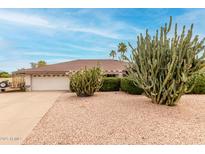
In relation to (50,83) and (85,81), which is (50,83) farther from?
(85,81)

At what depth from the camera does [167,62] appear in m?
9.68

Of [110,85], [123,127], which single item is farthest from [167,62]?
[110,85]

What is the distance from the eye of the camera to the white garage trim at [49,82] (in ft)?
77.5

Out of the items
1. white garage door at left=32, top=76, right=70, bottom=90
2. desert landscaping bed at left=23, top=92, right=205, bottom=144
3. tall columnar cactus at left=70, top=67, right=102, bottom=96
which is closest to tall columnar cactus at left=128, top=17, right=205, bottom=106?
desert landscaping bed at left=23, top=92, right=205, bottom=144

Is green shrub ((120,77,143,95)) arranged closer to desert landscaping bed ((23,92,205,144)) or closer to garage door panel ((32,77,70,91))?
desert landscaping bed ((23,92,205,144))

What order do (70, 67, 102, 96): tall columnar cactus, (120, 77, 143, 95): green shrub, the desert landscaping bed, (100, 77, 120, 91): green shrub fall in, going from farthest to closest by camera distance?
1. (100, 77, 120, 91): green shrub
2. (120, 77, 143, 95): green shrub
3. (70, 67, 102, 96): tall columnar cactus
4. the desert landscaping bed

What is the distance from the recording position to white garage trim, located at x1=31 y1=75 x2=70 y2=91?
23.6 meters

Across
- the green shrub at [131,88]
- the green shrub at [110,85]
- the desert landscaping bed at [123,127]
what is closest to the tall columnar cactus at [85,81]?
the green shrub at [131,88]

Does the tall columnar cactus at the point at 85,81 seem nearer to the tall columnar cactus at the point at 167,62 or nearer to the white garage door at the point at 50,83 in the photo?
the tall columnar cactus at the point at 167,62

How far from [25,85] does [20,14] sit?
17628mm

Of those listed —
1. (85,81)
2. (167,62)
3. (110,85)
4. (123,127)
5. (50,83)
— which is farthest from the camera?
(50,83)

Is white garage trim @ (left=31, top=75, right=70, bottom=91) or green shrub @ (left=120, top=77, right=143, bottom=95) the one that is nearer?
green shrub @ (left=120, top=77, right=143, bottom=95)

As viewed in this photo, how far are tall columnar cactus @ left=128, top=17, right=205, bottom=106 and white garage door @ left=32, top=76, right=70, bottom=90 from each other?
14.7m
